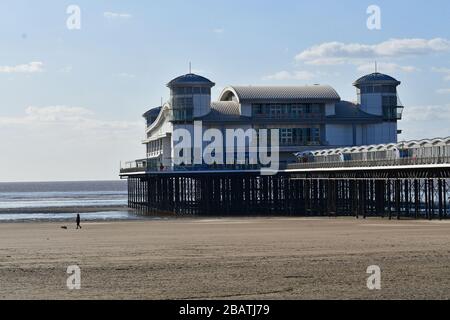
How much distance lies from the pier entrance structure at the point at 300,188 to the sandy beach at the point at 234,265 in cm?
2274

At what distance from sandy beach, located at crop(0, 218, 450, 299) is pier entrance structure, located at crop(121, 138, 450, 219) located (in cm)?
2274

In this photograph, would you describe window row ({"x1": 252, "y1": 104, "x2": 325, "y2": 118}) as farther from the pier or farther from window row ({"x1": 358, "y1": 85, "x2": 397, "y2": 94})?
the pier

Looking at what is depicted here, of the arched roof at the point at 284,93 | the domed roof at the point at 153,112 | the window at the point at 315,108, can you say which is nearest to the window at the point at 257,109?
the arched roof at the point at 284,93

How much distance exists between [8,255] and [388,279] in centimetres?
1318

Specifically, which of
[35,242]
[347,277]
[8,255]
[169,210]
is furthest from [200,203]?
[347,277]

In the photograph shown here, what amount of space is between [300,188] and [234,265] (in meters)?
50.0

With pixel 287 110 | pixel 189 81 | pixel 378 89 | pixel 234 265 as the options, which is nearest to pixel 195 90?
pixel 189 81

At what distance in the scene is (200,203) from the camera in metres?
75.4

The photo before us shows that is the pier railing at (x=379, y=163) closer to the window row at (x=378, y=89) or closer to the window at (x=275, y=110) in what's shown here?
the window at (x=275, y=110)

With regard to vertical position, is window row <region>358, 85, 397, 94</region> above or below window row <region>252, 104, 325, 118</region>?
above

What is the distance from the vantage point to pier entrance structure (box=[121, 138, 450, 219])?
200ft

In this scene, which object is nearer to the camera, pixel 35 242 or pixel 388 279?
pixel 388 279

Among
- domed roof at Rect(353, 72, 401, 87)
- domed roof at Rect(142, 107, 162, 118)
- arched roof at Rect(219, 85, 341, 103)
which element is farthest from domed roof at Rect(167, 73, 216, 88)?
domed roof at Rect(142, 107, 162, 118)
